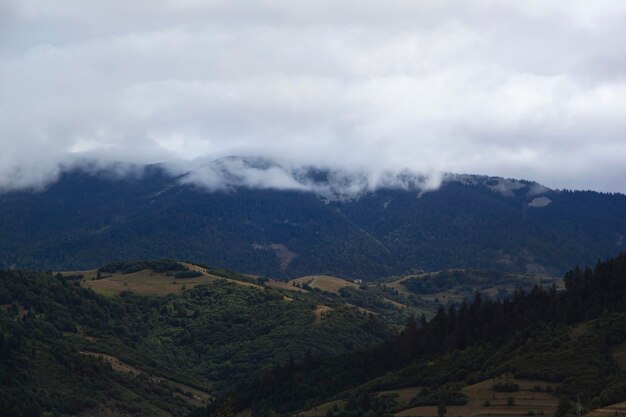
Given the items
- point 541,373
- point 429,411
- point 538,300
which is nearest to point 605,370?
point 541,373

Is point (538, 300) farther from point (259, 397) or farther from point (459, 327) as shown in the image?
point (259, 397)

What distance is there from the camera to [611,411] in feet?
377

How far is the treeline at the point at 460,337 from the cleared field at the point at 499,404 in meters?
12.3

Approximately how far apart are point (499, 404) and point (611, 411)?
78.0 feet

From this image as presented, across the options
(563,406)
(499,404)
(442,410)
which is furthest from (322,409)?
(563,406)

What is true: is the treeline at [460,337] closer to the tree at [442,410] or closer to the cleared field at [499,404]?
the cleared field at [499,404]

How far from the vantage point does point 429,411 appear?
14188 centimetres

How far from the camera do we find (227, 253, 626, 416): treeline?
16325cm

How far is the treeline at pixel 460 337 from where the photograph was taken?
163 m

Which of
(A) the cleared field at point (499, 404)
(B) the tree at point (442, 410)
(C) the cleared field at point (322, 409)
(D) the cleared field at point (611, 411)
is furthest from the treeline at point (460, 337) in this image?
(D) the cleared field at point (611, 411)

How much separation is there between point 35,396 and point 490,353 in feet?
295

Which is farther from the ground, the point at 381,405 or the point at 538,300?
the point at 538,300

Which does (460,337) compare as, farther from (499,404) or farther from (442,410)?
(499,404)

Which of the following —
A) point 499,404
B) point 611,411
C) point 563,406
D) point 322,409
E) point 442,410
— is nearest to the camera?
point 611,411
